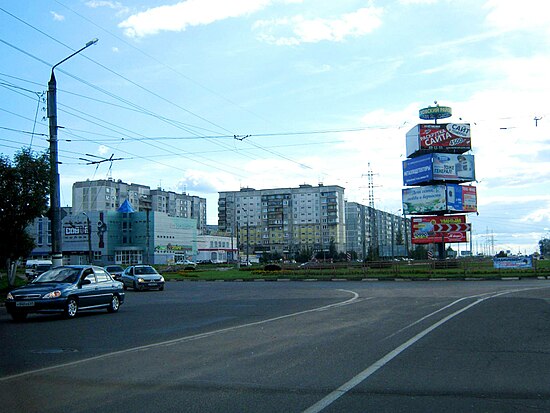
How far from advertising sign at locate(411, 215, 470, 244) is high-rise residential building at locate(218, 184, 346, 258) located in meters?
78.1

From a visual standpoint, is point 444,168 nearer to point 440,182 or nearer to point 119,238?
point 440,182

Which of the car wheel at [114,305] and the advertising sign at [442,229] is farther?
the advertising sign at [442,229]

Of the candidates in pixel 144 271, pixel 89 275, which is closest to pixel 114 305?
pixel 89 275

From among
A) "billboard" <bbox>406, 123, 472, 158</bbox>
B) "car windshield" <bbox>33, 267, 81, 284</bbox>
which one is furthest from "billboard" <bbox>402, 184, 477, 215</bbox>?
"car windshield" <bbox>33, 267, 81, 284</bbox>

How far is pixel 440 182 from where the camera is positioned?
7106 centimetres

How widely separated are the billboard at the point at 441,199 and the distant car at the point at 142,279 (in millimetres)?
42543

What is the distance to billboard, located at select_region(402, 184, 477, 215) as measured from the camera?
6819cm

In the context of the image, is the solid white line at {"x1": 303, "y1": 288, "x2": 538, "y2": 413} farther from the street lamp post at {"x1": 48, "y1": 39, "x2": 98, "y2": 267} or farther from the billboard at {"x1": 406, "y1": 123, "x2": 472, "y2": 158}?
the billboard at {"x1": 406, "y1": 123, "x2": 472, "y2": 158}

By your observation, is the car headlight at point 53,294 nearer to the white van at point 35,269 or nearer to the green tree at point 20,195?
the green tree at point 20,195

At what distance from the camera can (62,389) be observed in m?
7.80

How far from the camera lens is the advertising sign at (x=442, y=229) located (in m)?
68.1

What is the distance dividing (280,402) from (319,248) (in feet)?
483

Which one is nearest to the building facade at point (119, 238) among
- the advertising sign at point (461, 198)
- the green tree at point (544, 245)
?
the advertising sign at point (461, 198)

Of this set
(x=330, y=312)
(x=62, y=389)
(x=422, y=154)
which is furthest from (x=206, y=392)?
(x=422, y=154)
